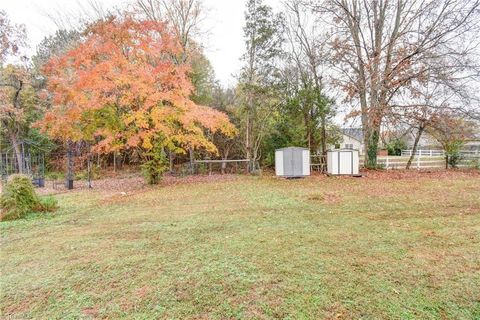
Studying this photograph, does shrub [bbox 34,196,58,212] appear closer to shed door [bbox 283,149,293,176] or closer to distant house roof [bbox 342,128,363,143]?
shed door [bbox 283,149,293,176]

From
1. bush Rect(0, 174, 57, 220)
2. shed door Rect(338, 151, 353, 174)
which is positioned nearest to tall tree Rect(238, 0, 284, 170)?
shed door Rect(338, 151, 353, 174)

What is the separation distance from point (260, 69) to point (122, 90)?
22.5 feet

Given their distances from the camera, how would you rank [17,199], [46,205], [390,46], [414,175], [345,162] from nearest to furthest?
[17,199] < [46,205] < [414,175] < [345,162] < [390,46]

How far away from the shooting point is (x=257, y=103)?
524 inches

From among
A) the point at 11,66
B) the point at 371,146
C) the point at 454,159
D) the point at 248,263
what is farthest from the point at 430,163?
the point at 11,66

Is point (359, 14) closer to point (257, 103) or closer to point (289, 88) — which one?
point (289, 88)

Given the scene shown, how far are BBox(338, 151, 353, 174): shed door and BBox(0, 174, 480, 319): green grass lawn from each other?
5722 mm

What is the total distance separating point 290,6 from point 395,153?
15830 mm

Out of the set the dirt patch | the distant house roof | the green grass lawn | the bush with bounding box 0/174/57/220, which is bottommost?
the green grass lawn

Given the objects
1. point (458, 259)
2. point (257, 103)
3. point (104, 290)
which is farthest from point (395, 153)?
point (104, 290)

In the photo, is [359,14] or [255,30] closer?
[359,14]

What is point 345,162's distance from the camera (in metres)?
11.5

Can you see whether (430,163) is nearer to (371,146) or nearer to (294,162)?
(371,146)

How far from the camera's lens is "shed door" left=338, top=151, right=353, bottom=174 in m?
11.4
